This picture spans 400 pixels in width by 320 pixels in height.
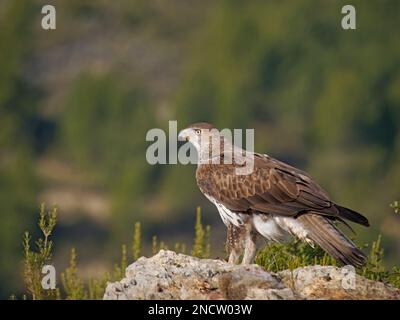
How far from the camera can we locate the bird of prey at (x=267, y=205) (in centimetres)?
1093

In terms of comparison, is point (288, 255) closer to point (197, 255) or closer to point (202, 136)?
point (197, 255)

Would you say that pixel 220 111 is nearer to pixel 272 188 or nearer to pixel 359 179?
pixel 359 179

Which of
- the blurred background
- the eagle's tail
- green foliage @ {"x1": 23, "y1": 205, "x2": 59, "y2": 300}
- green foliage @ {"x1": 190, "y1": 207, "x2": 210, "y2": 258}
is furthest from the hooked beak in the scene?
the blurred background

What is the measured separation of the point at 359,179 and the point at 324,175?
229 centimetres

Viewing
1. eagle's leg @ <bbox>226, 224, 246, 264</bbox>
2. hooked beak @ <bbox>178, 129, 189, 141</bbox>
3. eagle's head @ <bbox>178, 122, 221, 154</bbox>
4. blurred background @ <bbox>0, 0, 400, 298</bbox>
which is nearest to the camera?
eagle's leg @ <bbox>226, 224, 246, 264</bbox>

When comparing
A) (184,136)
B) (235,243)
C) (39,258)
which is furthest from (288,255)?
(39,258)

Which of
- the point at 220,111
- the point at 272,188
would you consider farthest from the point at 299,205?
the point at 220,111

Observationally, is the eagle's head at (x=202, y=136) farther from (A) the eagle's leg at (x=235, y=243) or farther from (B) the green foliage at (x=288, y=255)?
(B) the green foliage at (x=288, y=255)

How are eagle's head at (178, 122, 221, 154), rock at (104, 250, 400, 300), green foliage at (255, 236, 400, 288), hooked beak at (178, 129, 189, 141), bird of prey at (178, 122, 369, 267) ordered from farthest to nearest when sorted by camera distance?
hooked beak at (178, 129, 189, 141) → eagle's head at (178, 122, 221, 154) → bird of prey at (178, 122, 369, 267) → green foliage at (255, 236, 400, 288) → rock at (104, 250, 400, 300)

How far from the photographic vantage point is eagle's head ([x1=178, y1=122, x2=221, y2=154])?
40.7 ft

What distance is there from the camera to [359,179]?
236 feet

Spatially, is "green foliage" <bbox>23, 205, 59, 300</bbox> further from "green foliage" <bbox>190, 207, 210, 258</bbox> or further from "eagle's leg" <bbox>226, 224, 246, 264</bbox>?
"eagle's leg" <bbox>226, 224, 246, 264</bbox>

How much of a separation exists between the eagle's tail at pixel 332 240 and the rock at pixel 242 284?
3.26ft

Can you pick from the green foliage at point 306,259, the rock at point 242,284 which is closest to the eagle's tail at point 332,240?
the green foliage at point 306,259
